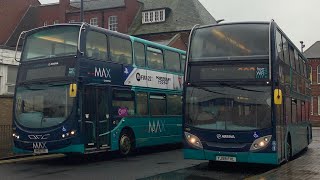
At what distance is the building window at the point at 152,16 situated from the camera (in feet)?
175

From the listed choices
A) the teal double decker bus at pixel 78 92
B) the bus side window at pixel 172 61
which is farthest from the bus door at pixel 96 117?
the bus side window at pixel 172 61

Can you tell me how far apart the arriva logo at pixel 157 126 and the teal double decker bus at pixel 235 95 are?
5748 millimetres

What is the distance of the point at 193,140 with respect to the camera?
13.1 metres

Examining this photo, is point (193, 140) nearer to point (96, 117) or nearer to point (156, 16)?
point (96, 117)

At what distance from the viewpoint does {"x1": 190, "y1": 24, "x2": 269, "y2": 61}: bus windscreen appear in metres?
12.9

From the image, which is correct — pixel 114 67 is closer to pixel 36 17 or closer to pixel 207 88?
pixel 207 88

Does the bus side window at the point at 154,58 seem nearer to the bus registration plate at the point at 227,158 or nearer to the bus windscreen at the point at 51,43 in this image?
the bus windscreen at the point at 51,43

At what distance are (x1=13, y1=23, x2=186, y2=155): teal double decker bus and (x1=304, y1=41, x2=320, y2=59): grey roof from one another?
53826mm

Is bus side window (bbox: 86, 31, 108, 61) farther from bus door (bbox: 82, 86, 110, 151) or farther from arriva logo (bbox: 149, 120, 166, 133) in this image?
arriva logo (bbox: 149, 120, 166, 133)

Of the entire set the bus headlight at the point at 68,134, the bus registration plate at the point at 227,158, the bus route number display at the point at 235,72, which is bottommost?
the bus registration plate at the point at 227,158

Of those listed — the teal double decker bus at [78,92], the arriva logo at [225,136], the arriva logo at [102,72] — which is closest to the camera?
the arriva logo at [225,136]

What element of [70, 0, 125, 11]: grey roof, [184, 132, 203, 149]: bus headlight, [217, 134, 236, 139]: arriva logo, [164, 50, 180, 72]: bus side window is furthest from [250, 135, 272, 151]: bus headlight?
[70, 0, 125, 11]: grey roof

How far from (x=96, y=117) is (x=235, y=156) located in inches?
203

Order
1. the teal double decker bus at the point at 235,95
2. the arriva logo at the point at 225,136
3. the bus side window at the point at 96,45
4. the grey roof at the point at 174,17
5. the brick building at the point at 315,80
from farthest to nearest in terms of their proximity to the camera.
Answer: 1. the brick building at the point at 315,80
2. the grey roof at the point at 174,17
3. the bus side window at the point at 96,45
4. the arriva logo at the point at 225,136
5. the teal double decker bus at the point at 235,95
